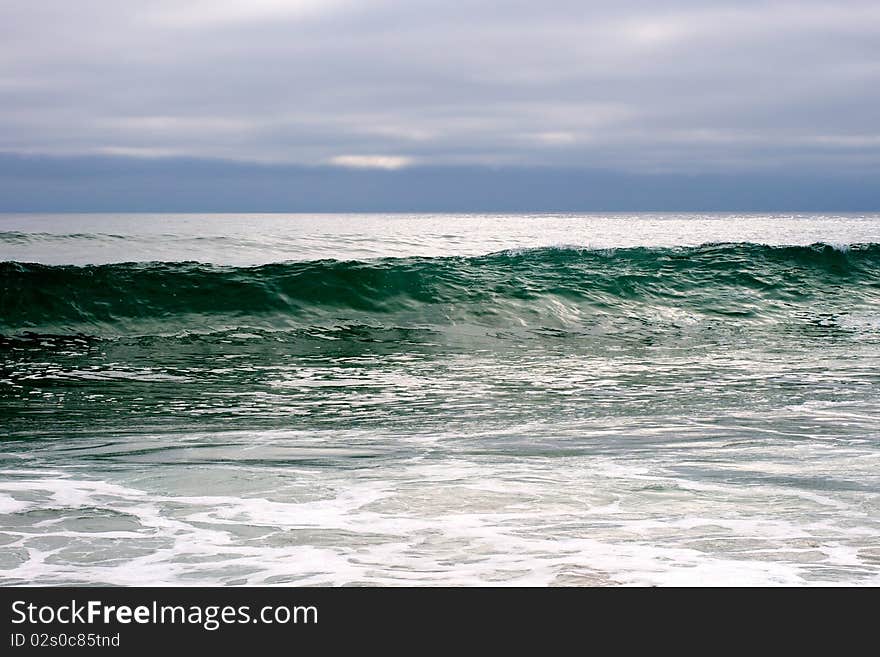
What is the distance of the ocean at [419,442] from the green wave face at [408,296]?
96 mm

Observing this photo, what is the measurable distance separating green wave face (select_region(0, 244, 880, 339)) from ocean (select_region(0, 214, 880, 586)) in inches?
3.8

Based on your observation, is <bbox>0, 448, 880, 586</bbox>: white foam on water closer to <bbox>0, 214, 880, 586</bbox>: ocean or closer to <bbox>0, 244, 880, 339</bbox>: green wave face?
<bbox>0, 214, 880, 586</bbox>: ocean

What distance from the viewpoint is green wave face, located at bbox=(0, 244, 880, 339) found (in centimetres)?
1552

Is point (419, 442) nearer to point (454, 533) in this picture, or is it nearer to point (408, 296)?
point (454, 533)

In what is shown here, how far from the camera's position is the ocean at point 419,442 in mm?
4074

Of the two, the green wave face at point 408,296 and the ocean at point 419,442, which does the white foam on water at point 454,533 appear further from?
the green wave face at point 408,296

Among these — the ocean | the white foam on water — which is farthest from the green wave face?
the white foam on water

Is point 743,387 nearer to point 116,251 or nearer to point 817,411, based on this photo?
point 817,411

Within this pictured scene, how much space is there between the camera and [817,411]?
761 cm

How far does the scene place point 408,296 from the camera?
17297mm

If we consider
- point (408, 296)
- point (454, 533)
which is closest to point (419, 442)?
point (454, 533)
